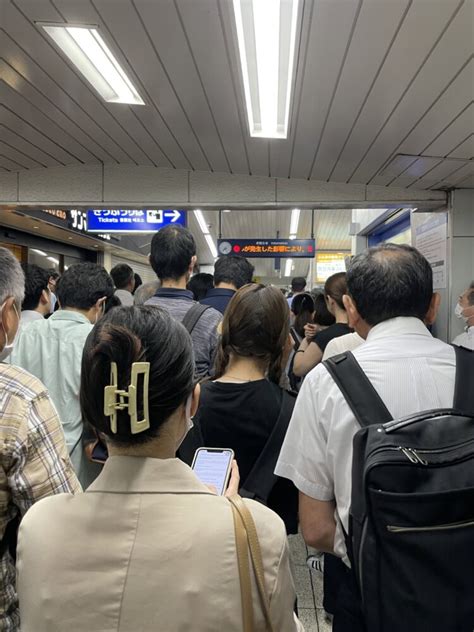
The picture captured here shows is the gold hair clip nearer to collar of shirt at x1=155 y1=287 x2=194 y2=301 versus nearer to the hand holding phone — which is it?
the hand holding phone

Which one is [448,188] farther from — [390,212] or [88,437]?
[88,437]

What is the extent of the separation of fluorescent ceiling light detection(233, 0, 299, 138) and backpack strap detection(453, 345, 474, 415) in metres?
1.85

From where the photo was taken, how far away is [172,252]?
93.7 inches

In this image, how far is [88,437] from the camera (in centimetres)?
193

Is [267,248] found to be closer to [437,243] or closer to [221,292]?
[437,243]

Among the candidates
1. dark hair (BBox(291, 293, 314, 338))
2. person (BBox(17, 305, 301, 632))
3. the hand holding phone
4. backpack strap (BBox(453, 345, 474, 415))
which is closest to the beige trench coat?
person (BBox(17, 305, 301, 632))

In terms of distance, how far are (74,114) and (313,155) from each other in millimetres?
2071

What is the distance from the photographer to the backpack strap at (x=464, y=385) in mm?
1134

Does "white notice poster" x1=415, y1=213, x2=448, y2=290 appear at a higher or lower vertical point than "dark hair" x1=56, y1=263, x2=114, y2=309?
higher

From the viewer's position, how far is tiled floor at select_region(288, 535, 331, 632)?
91.2 inches

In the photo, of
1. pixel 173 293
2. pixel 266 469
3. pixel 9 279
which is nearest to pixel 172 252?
pixel 173 293

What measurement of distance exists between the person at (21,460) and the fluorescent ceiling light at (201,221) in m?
7.67

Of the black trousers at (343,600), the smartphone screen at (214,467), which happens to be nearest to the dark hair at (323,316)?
the black trousers at (343,600)

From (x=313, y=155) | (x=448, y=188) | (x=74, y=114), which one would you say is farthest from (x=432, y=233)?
(x=74, y=114)
